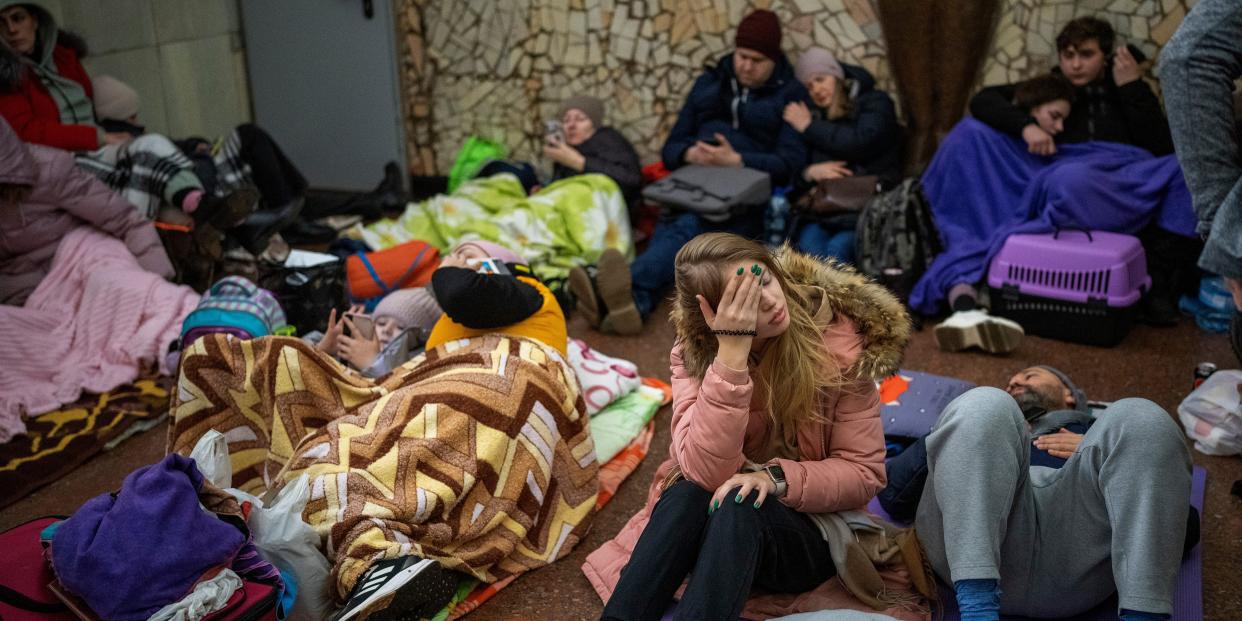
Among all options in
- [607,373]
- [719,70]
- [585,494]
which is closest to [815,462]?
[585,494]

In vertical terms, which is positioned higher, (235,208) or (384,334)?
(235,208)

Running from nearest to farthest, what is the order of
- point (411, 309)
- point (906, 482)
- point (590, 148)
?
point (906, 482)
point (411, 309)
point (590, 148)

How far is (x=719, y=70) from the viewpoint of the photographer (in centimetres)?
468

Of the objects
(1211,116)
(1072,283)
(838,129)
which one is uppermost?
(1211,116)

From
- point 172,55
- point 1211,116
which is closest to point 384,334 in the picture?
point 1211,116

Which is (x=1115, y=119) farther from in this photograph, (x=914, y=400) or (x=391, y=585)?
(x=391, y=585)

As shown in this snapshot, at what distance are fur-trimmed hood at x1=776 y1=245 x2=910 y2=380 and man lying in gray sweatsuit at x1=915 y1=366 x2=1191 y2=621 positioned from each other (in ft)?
0.59

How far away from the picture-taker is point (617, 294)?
390cm

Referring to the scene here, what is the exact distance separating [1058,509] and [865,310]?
0.54 metres

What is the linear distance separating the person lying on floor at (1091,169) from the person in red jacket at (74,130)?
2.77 m

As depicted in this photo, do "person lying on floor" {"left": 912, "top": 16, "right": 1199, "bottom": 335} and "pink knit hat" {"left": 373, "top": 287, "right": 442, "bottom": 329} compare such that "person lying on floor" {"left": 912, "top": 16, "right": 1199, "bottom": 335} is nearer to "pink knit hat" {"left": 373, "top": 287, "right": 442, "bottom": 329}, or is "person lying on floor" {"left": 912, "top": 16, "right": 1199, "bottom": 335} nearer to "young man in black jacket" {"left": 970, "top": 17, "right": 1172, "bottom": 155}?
"young man in black jacket" {"left": 970, "top": 17, "right": 1172, "bottom": 155}

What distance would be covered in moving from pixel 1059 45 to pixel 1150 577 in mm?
2740

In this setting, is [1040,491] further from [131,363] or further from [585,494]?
[131,363]

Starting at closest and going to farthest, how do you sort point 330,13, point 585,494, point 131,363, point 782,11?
1. point 585,494
2. point 131,363
3. point 782,11
4. point 330,13
